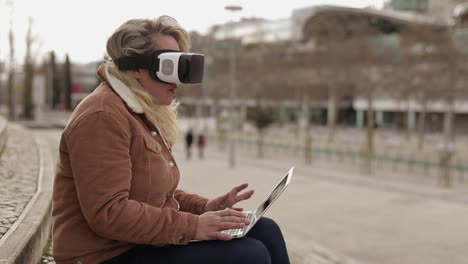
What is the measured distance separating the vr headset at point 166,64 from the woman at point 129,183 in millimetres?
23

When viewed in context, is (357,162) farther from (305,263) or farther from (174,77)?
(174,77)

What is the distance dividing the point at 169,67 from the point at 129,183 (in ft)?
1.62

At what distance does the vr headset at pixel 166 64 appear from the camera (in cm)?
251

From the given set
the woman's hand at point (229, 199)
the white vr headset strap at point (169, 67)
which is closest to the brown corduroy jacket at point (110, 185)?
the white vr headset strap at point (169, 67)

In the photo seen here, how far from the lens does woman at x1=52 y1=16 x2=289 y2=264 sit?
2.23m

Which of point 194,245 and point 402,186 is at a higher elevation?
point 194,245

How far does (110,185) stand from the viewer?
222cm

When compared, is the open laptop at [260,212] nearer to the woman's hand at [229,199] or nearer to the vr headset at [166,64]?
the woman's hand at [229,199]

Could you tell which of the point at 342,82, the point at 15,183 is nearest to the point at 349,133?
the point at 342,82

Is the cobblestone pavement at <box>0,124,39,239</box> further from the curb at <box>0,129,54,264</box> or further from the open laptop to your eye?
the open laptop

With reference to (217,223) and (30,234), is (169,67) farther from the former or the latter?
(30,234)

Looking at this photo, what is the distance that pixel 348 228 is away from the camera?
1344cm

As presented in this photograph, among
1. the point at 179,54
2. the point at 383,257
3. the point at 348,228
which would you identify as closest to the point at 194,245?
the point at 179,54

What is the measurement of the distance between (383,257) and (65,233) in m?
8.88
